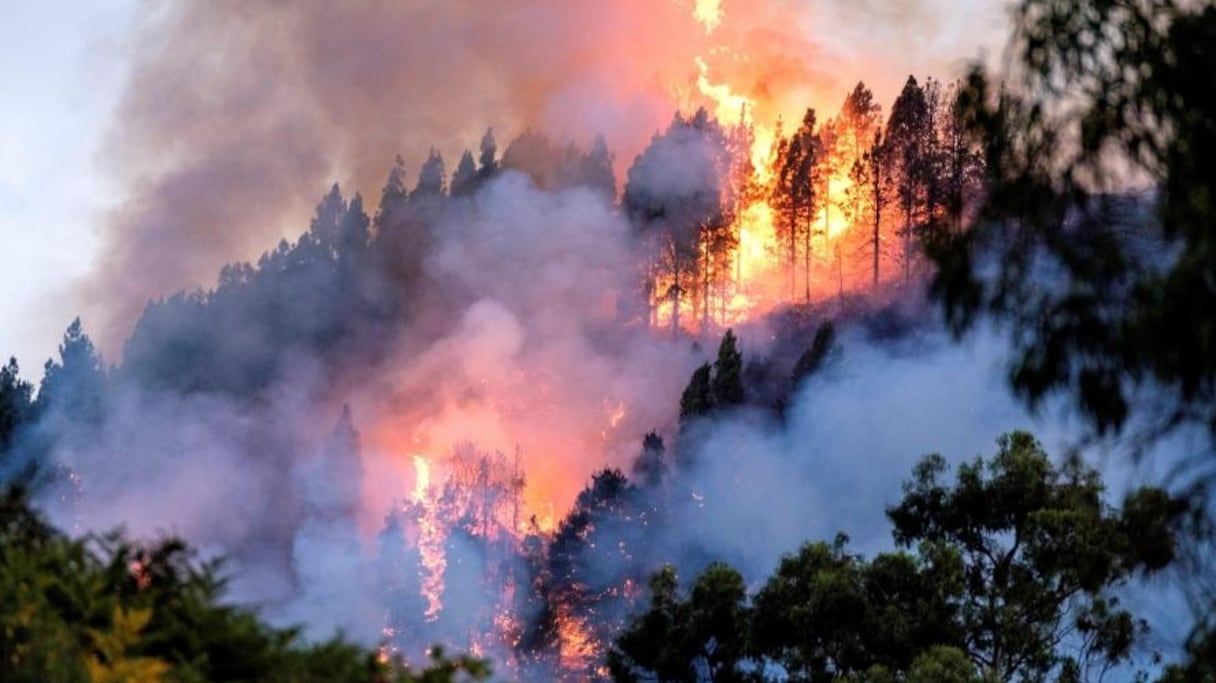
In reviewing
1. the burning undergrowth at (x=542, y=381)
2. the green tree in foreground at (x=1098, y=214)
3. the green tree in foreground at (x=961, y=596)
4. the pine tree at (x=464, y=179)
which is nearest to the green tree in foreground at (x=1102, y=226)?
the green tree in foreground at (x=1098, y=214)

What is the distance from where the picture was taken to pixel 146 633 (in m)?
7.07

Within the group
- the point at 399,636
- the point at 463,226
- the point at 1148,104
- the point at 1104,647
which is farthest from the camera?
the point at 463,226

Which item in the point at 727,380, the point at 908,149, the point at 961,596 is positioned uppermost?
the point at 908,149

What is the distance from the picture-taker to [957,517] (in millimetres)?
24141

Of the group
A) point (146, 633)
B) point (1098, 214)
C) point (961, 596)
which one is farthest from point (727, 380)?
point (146, 633)

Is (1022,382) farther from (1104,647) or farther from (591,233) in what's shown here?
(591,233)

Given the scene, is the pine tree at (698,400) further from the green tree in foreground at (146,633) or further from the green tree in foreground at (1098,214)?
the green tree in foreground at (146,633)

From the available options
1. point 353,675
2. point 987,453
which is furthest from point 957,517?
point 987,453

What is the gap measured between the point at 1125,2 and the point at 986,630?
14757 millimetres

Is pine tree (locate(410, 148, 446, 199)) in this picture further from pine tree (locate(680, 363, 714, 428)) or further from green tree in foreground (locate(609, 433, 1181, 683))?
green tree in foreground (locate(609, 433, 1181, 683))

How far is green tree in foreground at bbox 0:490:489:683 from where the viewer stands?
6.52 metres

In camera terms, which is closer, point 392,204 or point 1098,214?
point 1098,214

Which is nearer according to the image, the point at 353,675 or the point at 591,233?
the point at 353,675

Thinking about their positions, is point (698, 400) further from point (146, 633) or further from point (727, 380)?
point (146, 633)
